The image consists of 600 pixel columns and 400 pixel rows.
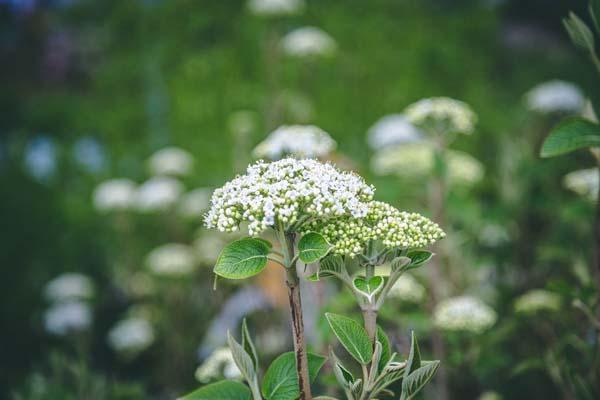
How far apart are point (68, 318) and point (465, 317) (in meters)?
2.73

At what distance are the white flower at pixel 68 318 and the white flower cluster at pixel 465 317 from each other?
2.56 meters

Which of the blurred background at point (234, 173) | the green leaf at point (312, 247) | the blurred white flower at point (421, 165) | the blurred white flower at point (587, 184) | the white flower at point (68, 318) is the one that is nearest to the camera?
the green leaf at point (312, 247)

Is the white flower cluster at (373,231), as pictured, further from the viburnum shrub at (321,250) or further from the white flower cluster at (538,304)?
the white flower cluster at (538,304)

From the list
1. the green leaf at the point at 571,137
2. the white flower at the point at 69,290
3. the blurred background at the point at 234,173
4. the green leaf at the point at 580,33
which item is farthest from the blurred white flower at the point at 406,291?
the white flower at the point at 69,290

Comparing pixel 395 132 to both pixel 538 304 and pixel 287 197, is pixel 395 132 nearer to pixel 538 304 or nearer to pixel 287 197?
pixel 538 304

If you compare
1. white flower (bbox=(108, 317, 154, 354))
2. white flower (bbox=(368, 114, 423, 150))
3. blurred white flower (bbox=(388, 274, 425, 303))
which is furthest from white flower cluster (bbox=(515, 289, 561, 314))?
white flower (bbox=(108, 317, 154, 354))

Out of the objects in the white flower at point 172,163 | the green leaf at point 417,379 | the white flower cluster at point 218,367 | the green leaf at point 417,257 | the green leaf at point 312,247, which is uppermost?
the white flower at point 172,163

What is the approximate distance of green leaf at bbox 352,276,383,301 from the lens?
4.10ft

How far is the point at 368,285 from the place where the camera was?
4.13 feet

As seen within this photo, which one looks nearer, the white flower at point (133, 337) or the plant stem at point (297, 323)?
the plant stem at point (297, 323)

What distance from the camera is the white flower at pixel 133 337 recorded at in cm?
365

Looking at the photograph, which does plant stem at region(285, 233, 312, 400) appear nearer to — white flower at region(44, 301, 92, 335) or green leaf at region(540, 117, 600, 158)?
green leaf at region(540, 117, 600, 158)

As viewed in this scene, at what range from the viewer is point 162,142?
6875 millimetres

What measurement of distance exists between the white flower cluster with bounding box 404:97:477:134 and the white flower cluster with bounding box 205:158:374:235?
3.78 feet
